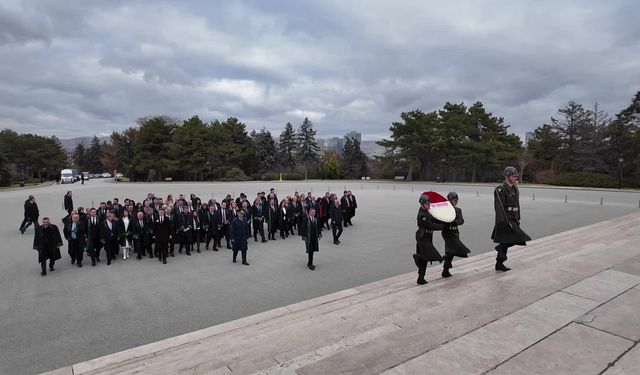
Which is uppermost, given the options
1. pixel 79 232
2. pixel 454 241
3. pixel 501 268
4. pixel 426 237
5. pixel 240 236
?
pixel 426 237

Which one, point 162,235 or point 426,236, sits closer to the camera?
point 426,236

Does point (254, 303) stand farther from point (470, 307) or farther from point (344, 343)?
point (470, 307)

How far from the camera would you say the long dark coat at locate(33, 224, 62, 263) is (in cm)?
880

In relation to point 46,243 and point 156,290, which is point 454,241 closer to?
point 156,290

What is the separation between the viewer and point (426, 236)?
6062 mm

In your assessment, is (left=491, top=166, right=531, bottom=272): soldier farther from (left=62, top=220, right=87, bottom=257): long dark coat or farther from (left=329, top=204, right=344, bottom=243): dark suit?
(left=62, top=220, right=87, bottom=257): long dark coat

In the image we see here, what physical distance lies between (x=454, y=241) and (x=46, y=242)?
976 cm

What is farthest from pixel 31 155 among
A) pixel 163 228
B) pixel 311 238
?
pixel 311 238

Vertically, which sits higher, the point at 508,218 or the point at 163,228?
the point at 508,218

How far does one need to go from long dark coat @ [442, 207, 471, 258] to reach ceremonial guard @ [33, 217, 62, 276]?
9.37 meters

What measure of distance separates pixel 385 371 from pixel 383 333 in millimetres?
843

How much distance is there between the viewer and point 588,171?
49969 mm

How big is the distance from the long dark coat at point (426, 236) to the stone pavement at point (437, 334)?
21.9 inches

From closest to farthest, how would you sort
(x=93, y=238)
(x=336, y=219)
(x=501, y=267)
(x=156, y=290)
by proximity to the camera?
(x=501, y=267)
(x=156, y=290)
(x=93, y=238)
(x=336, y=219)
